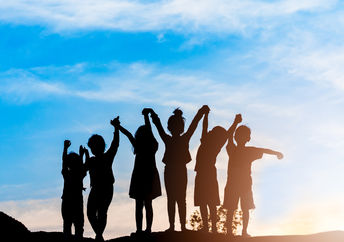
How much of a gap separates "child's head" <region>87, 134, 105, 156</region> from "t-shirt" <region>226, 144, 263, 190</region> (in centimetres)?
382

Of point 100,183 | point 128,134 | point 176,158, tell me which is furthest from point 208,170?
point 100,183

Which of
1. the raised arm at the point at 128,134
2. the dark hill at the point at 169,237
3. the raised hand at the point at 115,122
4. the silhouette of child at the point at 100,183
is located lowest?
the dark hill at the point at 169,237

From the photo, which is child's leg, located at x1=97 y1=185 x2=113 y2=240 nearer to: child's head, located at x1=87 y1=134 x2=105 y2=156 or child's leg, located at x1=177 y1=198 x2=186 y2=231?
child's head, located at x1=87 y1=134 x2=105 y2=156

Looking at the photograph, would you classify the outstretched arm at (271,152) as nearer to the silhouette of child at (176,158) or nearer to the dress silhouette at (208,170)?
the dress silhouette at (208,170)

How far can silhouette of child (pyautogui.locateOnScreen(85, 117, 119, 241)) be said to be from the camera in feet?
49.8

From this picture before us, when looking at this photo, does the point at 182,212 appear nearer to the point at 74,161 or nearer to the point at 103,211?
the point at 103,211

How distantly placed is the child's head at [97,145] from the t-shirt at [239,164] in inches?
151

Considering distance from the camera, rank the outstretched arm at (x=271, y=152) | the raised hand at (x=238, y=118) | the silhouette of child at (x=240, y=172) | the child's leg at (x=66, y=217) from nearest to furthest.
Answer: the raised hand at (x=238, y=118)
the silhouette of child at (x=240, y=172)
the outstretched arm at (x=271, y=152)
the child's leg at (x=66, y=217)

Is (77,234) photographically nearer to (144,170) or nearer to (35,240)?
(35,240)

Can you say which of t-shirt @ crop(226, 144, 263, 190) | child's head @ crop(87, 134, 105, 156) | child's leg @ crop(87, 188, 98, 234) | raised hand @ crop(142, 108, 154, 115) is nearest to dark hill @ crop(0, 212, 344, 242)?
child's leg @ crop(87, 188, 98, 234)

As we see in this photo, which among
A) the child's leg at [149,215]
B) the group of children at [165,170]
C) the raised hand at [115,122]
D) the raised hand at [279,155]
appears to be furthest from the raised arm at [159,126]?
the raised hand at [279,155]

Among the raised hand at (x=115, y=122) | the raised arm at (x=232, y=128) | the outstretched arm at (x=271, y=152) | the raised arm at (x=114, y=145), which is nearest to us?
the raised arm at (x=114, y=145)

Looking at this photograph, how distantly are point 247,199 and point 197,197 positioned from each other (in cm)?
171

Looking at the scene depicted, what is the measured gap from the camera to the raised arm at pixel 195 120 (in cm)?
1553
